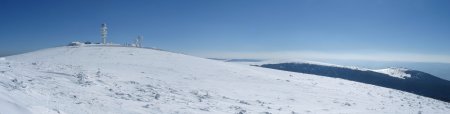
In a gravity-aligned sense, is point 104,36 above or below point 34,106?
above

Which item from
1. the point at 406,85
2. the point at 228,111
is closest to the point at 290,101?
the point at 228,111

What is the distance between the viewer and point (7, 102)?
40.8 feet

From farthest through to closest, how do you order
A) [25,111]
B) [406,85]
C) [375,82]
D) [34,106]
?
[375,82], [406,85], [34,106], [25,111]

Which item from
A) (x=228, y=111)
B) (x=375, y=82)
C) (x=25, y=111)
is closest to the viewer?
(x=25, y=111)

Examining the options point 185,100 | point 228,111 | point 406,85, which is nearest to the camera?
point 228,111

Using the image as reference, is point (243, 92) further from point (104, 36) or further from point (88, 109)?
point (104, 36)

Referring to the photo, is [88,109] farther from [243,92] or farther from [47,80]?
[243,92]

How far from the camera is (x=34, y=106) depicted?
1332 centimetres

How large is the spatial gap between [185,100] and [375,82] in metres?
171

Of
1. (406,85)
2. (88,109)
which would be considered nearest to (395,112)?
(88,109)

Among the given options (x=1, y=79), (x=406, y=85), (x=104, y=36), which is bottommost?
(x=406, y=85)

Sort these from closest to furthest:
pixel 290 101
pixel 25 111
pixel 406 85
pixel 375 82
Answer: pixel 25 111
pixel 290 101
pixel 406 85
pixel 375 82

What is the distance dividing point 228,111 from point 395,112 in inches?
622

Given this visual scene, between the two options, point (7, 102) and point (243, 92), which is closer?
point (7, 102)
